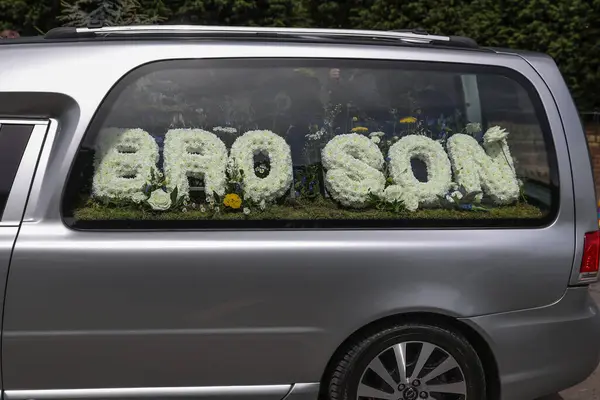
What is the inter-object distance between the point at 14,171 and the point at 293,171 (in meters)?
1.16

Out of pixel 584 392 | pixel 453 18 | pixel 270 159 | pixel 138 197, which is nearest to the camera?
pixel 138 197

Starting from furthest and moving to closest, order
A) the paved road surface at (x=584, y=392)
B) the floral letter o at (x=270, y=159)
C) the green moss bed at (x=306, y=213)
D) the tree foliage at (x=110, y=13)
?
the tree foliage at (x=110, y=13), the paved road surface at (x=584, y=392), the floral letter o at (x=270, y=159), the green moss bed at (x=306, y=213)

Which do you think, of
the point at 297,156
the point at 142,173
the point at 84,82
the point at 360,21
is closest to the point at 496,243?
the point at 297,156

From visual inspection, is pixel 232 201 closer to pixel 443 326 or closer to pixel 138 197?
pixel 138 197

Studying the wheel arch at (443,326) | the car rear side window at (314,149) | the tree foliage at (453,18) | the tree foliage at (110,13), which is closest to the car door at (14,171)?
the car rear side window at (314,149)

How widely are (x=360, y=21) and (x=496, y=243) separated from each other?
6.70m

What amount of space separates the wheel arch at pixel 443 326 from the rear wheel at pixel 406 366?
1.1 inches

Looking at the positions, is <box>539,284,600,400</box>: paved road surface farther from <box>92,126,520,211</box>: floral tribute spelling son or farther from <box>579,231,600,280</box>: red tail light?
<box>92,126,520,211</box>: floral tribute spelling son

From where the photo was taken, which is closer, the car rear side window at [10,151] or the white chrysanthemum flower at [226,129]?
the car rear side window at [10,151]

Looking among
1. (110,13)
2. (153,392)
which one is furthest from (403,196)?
(110,13)

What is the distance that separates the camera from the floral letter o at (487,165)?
312 centimetres

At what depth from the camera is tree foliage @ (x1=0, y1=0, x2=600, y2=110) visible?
8.90 metres

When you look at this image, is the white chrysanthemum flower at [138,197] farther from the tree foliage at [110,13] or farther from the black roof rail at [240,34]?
the tree foliage at [110,13]

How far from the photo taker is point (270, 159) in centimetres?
305
